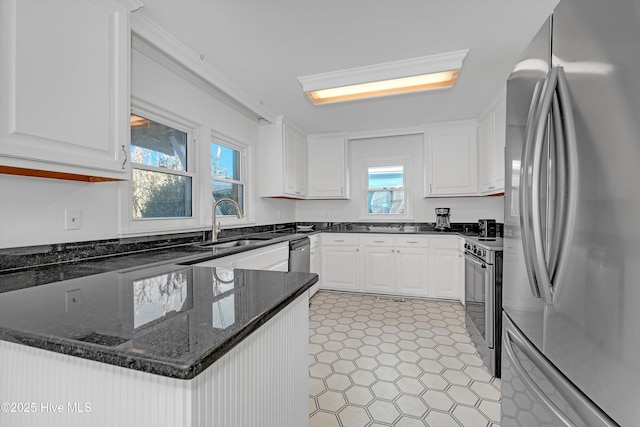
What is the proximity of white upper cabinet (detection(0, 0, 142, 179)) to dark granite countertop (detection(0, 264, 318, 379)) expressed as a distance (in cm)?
61

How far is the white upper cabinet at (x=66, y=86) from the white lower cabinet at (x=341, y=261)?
2939mm

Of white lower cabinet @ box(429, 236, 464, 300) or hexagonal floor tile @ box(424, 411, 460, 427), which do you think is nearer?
hexagonal floor tile @ box(424, 411, 460, 427)

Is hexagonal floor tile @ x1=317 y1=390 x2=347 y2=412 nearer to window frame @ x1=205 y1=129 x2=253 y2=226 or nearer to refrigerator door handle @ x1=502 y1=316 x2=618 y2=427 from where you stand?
refrigerator door handle @ x1=502 y1=316 x2=618 y2=427

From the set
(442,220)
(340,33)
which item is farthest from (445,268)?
(340,33)

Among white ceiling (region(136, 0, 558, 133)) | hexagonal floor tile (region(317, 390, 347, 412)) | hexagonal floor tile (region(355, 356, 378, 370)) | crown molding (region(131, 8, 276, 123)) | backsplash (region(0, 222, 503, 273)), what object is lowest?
hexagonal floor tile (region(317, 390, 347, 412))

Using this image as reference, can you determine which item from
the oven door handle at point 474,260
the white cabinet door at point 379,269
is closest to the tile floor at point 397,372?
the white cabinet door at point 379,269

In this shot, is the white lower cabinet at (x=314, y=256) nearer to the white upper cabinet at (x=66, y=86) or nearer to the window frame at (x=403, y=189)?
the window frame at (x=403, y=189)

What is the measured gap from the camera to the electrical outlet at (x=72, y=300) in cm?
80

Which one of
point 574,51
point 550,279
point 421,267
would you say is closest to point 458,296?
point 421,267

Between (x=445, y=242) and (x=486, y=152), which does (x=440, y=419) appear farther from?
(x=486, y=152)

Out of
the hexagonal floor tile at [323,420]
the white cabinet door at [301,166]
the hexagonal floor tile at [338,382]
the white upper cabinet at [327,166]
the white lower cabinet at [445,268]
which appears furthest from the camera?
the white upper cabinet at [327,166]

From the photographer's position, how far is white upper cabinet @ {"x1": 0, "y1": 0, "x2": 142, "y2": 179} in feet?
3.76

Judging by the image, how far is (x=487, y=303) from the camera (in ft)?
7.22

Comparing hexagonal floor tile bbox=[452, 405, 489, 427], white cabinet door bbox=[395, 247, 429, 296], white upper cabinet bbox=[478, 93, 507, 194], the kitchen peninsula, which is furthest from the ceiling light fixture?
hexagonal floor tile bbox=[452, 405, 489, 427]
